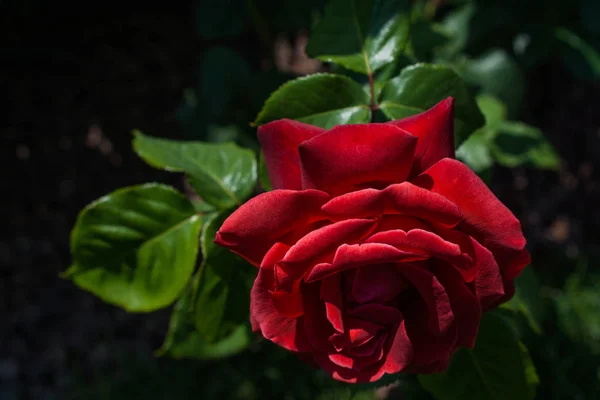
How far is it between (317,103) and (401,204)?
0.31m

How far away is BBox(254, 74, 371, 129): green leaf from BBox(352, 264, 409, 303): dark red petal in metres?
0.29

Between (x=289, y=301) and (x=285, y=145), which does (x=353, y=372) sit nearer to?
(x=289, y=301)

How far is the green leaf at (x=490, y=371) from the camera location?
880 mm

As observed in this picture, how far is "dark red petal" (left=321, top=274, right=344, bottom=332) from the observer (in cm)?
67

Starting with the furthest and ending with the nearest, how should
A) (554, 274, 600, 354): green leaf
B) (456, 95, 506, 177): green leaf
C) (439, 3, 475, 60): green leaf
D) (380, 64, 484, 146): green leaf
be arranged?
1. (554, 274, 600, 354): green leaf
2. (439, 3, 475, 60): green leaf
3. (456, 95, 506, 177): green leaf
4. (380, 64, 484, 146): green leaf

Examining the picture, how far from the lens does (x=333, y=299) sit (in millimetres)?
683

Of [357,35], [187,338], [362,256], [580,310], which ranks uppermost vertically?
[357,35]

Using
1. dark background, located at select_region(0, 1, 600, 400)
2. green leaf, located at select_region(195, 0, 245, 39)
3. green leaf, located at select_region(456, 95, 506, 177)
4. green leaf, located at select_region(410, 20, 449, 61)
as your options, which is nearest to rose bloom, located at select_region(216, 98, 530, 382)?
green leaf, located at select_region(456, 95, 506, 177)

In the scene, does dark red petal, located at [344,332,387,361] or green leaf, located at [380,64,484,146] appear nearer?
dark red petal, located at [344,332,387,361]

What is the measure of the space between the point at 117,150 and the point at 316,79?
5.64 ft

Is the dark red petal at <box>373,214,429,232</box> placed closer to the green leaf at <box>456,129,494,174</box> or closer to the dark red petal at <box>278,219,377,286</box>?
the dark red petal at <box>278,219,377,286</box>

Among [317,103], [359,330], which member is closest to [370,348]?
[359,330]

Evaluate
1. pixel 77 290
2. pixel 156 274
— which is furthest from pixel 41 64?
pixel 156 274

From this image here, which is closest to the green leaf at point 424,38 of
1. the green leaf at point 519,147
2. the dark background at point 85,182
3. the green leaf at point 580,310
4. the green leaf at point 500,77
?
the green leaf at point 519,147
